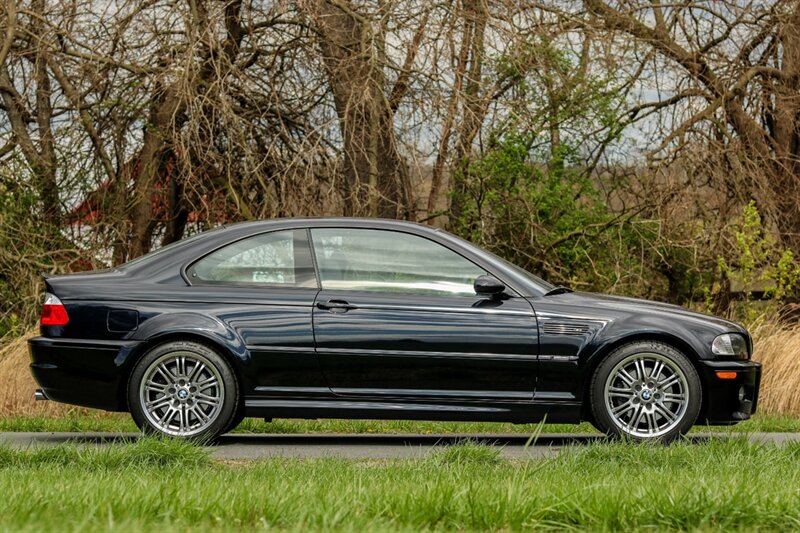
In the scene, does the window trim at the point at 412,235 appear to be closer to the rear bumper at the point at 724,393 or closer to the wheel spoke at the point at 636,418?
the wheel spoke at the point at 636,418

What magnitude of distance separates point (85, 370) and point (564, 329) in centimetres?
340

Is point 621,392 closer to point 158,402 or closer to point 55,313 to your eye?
point 158,402

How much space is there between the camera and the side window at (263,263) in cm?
859

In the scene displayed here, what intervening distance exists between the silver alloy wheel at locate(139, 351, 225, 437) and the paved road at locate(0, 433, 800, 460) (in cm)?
28

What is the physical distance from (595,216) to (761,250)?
2.41 m

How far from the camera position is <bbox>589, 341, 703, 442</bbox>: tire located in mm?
8297

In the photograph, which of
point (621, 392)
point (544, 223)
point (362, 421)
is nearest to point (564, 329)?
point (621, 392)

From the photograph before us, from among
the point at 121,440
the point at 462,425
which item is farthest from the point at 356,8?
the point at 121,440

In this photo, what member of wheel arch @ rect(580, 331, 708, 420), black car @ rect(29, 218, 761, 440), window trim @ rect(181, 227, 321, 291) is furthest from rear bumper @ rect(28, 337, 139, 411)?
wheel arch @ rect(580, 331, 708, 420)

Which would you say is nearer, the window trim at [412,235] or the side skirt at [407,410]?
the side skirt at [407,410]

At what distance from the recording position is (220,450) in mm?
8195

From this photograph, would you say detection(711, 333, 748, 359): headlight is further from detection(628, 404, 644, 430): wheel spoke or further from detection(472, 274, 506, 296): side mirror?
detection(472, 274, 506, 296): side mirror

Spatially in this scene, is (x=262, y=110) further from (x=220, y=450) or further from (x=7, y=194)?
(x=220, y=450)

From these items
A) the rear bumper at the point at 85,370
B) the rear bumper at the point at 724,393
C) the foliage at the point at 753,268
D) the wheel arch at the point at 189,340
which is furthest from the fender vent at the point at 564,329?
the foliage at the point at 753,268
